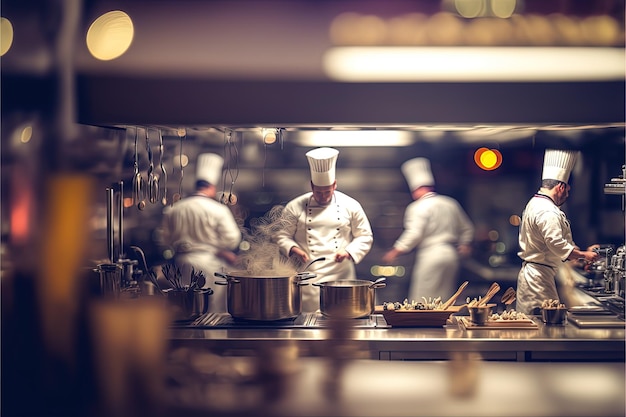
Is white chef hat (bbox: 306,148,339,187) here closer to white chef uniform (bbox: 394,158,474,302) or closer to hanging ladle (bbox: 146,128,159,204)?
hanging ladle (bbox: 146,128,159,204)

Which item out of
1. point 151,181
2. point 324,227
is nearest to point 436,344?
point 324,227

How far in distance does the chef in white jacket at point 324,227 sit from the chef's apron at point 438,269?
33.1 inches

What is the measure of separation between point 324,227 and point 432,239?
38.4 inches

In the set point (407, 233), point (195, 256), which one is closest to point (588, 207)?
point (407, 233)

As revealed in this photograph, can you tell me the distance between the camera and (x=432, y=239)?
4090mm

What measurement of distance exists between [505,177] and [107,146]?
2.77 m

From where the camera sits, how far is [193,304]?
2.68 metres

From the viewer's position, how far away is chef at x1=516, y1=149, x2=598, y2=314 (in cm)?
291

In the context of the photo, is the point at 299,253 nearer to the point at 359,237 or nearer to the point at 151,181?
the point at 359,237

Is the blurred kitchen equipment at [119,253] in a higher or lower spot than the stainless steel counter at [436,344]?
higher

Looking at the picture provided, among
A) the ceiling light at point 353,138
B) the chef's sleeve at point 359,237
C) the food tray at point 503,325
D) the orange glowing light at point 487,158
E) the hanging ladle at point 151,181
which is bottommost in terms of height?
the food tray at point 503,325

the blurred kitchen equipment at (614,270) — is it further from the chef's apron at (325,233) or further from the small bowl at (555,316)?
the chef's apron at (325,233)

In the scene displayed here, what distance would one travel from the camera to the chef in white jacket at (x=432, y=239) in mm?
4066

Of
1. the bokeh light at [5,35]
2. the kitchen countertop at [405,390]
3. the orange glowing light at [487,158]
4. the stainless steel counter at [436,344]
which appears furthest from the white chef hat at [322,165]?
the orange glowing light at [487,158]
